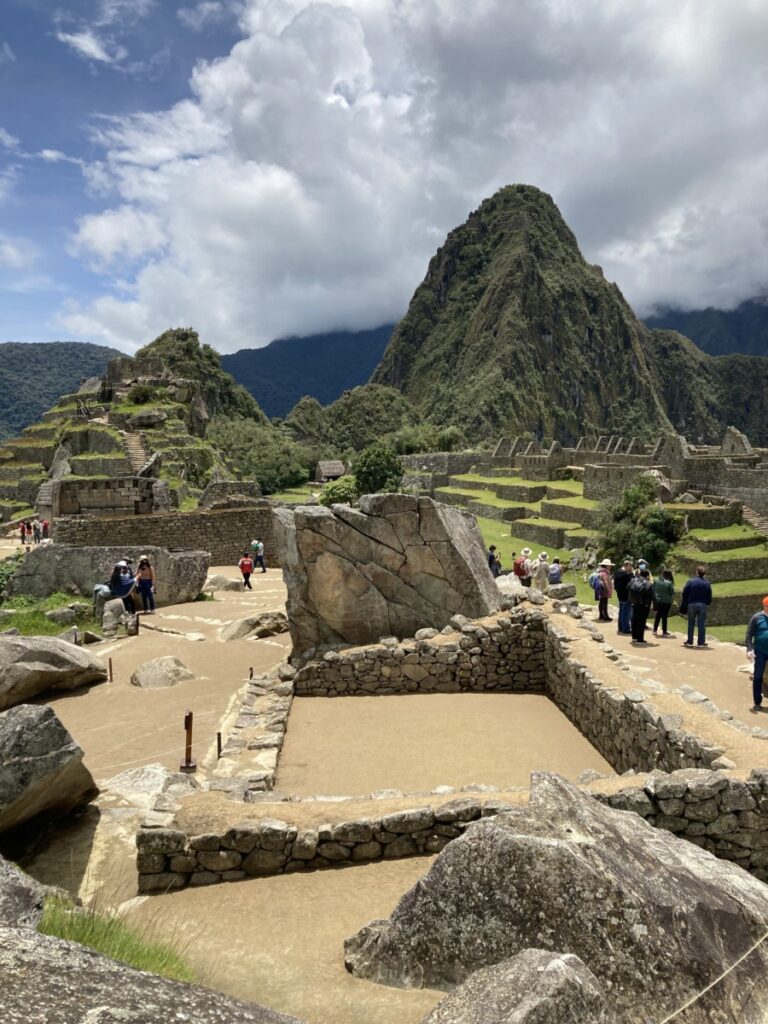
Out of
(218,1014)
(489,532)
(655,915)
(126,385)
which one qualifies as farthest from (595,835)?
(126,385)

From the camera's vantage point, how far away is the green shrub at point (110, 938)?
3.29 m

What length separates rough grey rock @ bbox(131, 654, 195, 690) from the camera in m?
10.6

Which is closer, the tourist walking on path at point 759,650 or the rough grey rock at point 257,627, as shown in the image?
the tourist walking on path at point 759,650

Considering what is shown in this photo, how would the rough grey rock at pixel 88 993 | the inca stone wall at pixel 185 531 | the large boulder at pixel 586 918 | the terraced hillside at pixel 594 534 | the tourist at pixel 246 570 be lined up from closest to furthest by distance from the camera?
the rough grey rock at pixel 88 993 → the large boulder at pixel 586 918 → the tourist at pixel 246 570 → the inca stone wall at pixel 185 531 → the terraced hillside at pixel 594 534

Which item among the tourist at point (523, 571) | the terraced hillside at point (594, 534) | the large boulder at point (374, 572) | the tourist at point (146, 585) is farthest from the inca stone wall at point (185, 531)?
the terraced hillside at point (594, 534)

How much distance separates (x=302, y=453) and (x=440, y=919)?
208 feet

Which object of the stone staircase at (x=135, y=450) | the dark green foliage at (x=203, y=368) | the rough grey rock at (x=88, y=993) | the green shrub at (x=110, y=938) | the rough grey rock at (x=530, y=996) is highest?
the dark green foliage at (x=203, y=368)

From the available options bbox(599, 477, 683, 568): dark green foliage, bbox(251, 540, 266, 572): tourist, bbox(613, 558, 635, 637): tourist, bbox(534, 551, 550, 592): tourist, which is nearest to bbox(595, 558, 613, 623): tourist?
bbox(613, 558, 635, 637): tourist

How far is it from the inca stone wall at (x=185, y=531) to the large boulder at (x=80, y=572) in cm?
298

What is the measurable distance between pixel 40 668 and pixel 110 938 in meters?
7.35

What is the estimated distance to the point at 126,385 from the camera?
51438 millimetres

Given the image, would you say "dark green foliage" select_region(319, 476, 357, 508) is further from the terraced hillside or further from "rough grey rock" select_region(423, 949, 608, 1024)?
"rough grey rock" select_region(423, 949, 608, 1024)

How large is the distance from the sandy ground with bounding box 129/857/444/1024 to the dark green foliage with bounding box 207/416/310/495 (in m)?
51.4

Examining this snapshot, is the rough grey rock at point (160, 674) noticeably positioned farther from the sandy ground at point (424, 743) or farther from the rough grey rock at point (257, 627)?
the rough grey rock at point (257, 627)
